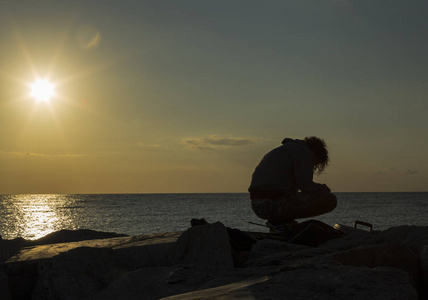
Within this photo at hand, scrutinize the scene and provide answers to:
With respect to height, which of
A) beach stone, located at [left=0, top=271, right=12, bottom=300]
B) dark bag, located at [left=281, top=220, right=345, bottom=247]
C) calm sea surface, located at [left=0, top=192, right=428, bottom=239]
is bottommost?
calm sea surface, located at [left=0, top=192, right=428, bottom=239]

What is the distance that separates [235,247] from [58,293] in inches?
64.9

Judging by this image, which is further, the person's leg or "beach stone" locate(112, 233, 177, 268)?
the person's leg

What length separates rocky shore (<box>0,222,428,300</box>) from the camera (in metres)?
1.88

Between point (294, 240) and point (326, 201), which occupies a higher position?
point (326, 201)

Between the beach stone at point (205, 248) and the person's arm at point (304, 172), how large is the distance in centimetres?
176

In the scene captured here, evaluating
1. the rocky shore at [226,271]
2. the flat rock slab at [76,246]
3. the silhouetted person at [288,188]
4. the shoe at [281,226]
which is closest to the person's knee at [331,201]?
the silhouetted person at [288,188]

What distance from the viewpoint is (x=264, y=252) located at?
3582 mm

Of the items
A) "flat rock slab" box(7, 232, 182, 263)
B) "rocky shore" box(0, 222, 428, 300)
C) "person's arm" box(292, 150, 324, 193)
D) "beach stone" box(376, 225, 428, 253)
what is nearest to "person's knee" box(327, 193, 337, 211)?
"person's arm" box(292, 150, 324, 193)

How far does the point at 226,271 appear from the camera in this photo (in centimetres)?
265

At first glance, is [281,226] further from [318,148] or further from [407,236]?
[407,236]

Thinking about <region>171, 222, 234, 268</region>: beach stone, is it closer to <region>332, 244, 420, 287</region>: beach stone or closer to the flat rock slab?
the flat rock slab

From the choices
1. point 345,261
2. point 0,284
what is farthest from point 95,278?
point 345,261

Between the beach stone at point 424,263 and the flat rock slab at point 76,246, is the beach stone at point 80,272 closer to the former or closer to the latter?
the flat rock slab at point 76,246

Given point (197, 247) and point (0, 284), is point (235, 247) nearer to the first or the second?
point (197, 247)
